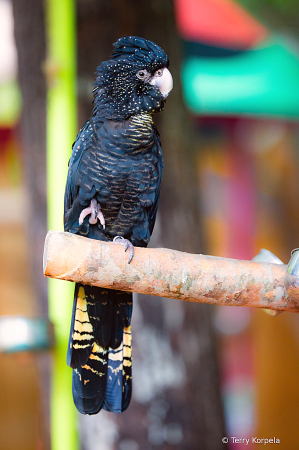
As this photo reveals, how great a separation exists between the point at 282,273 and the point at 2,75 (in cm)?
265

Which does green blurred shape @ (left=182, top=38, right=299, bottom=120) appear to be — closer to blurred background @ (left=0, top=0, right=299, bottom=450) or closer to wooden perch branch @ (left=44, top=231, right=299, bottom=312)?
blurred background @ (left=0, top=0, right=299, bottom=450)

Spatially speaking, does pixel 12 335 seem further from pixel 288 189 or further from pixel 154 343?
pixel 288 189

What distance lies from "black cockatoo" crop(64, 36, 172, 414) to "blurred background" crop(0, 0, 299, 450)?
3.1 inches

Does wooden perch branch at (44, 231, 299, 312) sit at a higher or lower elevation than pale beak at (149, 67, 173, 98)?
lower

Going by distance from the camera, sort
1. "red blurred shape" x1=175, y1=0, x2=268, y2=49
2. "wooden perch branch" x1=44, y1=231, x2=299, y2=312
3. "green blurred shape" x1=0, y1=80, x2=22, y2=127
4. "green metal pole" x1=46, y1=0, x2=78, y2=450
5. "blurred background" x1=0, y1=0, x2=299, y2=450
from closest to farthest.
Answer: "wooden perch branch" x1=44, y1=231, x2=299, y2=312 → "green metal pole" x1=46, y1=0, x2=78, y2=450 → "blurred background" x1=0, y1=0, x2=299, y2=450 → "red blurred shape" x1=175, y1=0, x2=268, y2=49 → "green blurred shape" x1=0, y1=80, x2=22, y2=127

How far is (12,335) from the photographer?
41.3 inches

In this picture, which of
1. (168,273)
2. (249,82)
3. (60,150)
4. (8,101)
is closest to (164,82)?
(60,150)

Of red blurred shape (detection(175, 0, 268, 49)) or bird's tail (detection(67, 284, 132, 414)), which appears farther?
red blurred shape (detection(175, 0, 268, 49))

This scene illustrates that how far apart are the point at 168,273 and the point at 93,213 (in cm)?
28

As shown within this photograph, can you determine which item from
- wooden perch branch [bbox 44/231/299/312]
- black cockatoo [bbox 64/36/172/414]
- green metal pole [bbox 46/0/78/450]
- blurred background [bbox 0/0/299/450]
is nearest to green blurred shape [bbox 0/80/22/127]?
blurred background [bbox 0/0/299/450]

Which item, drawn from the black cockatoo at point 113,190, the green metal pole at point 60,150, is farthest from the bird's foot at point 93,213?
the green metal pole at point 60,150

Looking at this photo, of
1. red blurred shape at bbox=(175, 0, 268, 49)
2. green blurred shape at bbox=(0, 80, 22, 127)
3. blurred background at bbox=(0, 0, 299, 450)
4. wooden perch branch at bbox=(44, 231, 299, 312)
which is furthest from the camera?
green blurred shape at bbox=(0, 80, 22, 127)

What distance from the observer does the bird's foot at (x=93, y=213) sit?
1.00 m

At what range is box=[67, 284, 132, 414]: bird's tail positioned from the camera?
0.86 meters
